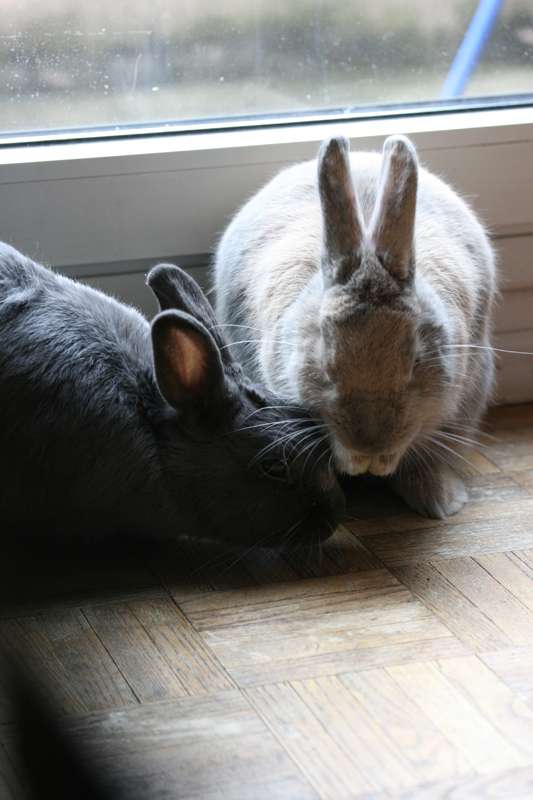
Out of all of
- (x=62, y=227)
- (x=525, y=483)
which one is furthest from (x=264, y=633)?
(x=62, y=227)

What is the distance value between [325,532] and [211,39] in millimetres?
1259

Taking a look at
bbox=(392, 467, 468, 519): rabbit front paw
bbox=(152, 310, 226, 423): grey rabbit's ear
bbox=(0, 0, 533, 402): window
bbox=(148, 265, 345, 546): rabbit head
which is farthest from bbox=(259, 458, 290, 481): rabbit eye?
bbox=(0, 0, 533, 402): window

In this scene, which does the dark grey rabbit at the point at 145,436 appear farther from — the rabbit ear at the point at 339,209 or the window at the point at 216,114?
the window at the point at 216,114

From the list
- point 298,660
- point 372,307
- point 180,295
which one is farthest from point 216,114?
point 298,660

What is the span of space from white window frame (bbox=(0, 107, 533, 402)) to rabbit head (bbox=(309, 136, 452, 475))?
0.58 meters

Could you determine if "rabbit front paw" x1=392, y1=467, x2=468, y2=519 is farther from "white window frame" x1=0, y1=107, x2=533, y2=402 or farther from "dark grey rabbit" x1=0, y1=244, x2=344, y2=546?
"white window frame" x1=0, y1=107, x2=533, y2=402

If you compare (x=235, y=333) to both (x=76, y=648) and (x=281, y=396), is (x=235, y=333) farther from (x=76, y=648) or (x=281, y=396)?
(x=76, y=648)

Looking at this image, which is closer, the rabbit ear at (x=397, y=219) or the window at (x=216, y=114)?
the rabbit ear at (x=397, y=219)

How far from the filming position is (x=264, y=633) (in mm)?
1200

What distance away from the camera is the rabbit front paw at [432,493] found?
1.57 metres

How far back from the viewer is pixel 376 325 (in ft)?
4.27

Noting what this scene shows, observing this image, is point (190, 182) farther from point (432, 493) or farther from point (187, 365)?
point (432, 493)

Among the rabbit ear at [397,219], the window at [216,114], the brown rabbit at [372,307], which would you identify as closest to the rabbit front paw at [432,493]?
the brown rabbit at [372,307]

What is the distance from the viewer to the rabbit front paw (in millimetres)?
1569
